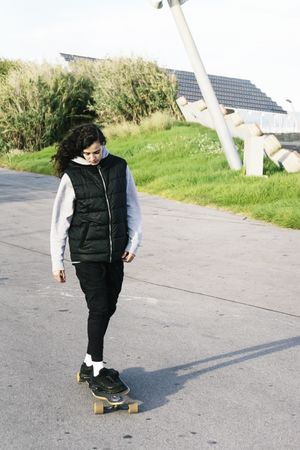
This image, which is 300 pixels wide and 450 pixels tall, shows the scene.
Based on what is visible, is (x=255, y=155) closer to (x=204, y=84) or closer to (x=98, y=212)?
(x=204, y=84)

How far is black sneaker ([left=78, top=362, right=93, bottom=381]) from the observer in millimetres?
4840

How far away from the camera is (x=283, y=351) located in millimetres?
5625

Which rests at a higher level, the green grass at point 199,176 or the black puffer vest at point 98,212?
the black puffer vest at point 98,212

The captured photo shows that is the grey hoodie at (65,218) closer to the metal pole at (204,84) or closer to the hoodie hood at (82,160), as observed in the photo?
the hoodie hood at (82,160)

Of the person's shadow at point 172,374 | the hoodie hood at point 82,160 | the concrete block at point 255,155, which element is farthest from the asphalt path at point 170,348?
the concrete block at point 255,155

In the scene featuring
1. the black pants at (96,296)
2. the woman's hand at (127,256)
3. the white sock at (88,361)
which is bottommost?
the white sock at (88,361)

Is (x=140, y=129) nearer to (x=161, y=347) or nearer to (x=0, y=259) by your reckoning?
(x=0, y=259)

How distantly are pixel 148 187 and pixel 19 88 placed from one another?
10.8 m

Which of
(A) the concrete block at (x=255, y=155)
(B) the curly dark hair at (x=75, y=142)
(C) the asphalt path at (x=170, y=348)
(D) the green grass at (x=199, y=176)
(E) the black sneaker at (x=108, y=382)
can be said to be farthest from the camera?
(A) the concrete block at (x=255, y=155)

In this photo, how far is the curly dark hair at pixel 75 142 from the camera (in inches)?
185

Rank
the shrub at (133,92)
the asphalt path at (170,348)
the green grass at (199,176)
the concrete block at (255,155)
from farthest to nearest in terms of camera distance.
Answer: the shrub at (133,92), the concrete block at (255,155), the green grass at (199,176), the asphalt path at (170,348)

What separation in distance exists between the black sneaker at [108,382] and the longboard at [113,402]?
2 centimetres

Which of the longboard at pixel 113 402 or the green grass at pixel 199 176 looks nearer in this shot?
the longboard at pixel 113 402

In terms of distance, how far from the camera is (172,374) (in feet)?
16.9
